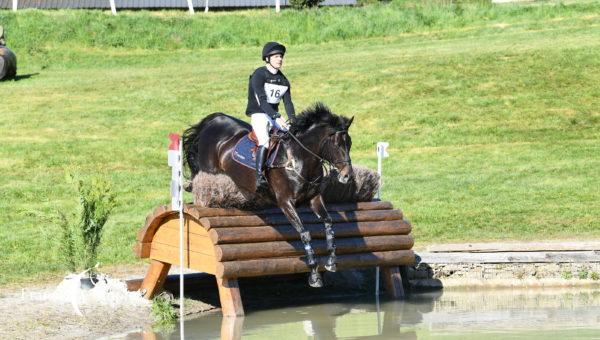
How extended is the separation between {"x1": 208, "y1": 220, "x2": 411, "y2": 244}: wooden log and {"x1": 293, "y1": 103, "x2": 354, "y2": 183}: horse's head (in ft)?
4.11

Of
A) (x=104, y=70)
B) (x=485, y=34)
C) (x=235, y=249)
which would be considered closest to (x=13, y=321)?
(x=235, y=249)

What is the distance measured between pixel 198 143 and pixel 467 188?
869 cm

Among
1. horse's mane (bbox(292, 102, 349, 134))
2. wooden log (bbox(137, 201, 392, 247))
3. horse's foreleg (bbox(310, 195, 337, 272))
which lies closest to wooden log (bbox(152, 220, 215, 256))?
wooden log (bbox(137, 201, 392, 247))

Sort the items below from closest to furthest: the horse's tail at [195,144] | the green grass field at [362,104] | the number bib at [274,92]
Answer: the number bib at [274,92] → the horse's tail at [195,144] → the green grass field at [362,104]

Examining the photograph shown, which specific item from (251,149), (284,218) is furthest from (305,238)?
(251,149)

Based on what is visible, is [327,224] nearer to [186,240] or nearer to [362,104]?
[186,240]

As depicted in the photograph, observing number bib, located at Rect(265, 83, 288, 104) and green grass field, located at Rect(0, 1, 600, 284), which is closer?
number bib, located at Rect(265, 83, 288, 104)

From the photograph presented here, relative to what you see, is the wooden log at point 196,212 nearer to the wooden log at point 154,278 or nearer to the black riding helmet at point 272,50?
the wooden log at point 154,278

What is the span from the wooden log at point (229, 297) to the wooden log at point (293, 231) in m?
0.50

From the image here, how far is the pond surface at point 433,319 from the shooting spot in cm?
1269

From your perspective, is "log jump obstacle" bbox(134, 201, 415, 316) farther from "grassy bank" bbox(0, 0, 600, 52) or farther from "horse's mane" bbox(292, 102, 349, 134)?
"grassy bank" bbox(0, 0, 600, 52)

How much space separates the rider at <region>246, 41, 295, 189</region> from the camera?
13.9 metres

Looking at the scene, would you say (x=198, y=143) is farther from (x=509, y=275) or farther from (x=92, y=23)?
(x=92, y=23)

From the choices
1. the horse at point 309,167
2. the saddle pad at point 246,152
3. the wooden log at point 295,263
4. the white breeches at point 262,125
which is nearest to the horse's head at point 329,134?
the horse at point 309,167
